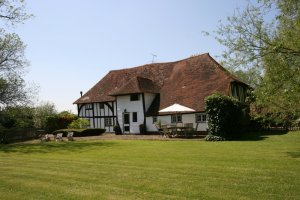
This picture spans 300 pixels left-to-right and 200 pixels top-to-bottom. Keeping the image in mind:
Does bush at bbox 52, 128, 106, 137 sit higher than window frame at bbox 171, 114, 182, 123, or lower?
lower

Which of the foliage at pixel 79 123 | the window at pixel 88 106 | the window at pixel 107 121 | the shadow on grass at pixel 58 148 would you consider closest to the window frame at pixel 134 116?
the window at pixel 107 121

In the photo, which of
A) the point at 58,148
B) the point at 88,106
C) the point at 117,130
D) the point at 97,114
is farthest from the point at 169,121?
the point at 58,148

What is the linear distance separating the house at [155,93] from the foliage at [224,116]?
12.3 feet

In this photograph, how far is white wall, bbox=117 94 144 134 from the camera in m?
33.5

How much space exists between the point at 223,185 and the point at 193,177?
4.12 feet

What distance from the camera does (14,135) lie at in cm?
3200

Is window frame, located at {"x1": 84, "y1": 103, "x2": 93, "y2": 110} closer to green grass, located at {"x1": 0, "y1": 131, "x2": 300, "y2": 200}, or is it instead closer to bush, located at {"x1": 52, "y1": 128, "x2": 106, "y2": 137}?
bush, located at {"x1": 52, "y1": 128, "x2": 106, "y2": 137}

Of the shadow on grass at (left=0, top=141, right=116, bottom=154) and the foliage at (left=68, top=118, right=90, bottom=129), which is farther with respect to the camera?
the foliage at (left=68, top=118, right=90, bottom=129)

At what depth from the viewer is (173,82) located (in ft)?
112

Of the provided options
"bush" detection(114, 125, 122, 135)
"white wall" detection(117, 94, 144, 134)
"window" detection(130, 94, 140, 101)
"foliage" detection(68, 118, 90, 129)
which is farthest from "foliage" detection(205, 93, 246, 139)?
"foliage" detection(68, 118, 90, 129)

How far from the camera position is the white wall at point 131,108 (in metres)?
33.5

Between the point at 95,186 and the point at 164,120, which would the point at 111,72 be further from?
the point at 95,186

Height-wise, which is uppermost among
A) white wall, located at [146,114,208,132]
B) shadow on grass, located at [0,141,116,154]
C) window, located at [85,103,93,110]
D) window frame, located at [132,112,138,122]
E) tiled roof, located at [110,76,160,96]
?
tiled roof, located at [110,76,160,96]

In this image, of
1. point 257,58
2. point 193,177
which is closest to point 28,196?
point 193,177
